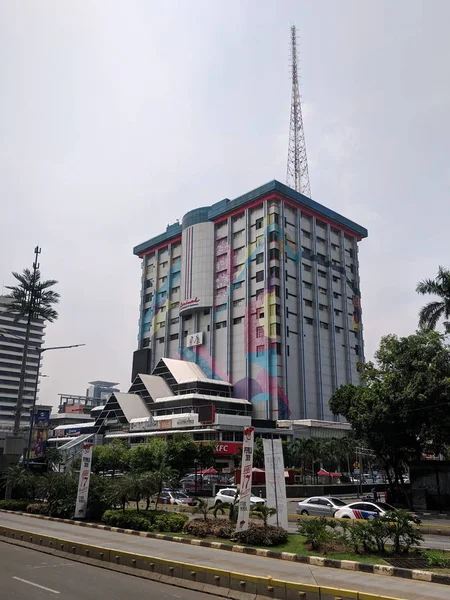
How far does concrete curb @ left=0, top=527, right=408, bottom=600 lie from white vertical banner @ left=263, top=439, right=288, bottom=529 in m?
6.55

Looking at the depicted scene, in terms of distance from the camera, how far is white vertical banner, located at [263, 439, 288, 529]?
19.8 meters

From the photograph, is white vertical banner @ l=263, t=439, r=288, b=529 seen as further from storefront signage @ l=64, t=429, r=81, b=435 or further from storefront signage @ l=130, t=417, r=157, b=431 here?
storefront signage @ l=64, t=429, r=81, b=435

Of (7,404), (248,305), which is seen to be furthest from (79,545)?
(7,404)

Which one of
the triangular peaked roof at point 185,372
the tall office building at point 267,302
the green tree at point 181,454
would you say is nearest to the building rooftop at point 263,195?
the tall office building at point 267,302

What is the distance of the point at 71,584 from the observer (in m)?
12.5

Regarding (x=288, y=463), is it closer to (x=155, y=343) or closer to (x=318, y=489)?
(x=318, y=489)

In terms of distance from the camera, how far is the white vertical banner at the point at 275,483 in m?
19.8

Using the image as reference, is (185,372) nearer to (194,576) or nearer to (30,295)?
(30,295)

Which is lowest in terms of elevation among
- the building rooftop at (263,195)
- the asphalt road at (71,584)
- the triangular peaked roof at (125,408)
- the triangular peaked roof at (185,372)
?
the asphalt road at (71,584)

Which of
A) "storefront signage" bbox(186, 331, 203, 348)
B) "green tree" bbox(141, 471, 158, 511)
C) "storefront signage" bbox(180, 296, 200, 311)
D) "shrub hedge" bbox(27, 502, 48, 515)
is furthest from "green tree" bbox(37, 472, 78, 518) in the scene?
"storefront signage" bbox(180, 296, 200, 311)

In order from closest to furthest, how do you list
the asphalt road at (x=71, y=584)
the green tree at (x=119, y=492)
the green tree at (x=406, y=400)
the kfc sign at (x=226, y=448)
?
the asphalt road at (x=71, y=584)
the green tree at (x=119, y=492)
the green tree at (x=406, y=400)
the kfc sign at (x=226, y=448)

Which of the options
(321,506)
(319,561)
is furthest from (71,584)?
(321,506)

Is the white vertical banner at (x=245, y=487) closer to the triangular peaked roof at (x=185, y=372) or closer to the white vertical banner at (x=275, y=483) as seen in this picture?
the white vertical banner at (x=275, y=483)

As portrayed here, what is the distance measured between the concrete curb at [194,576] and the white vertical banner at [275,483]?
6.55 metres
